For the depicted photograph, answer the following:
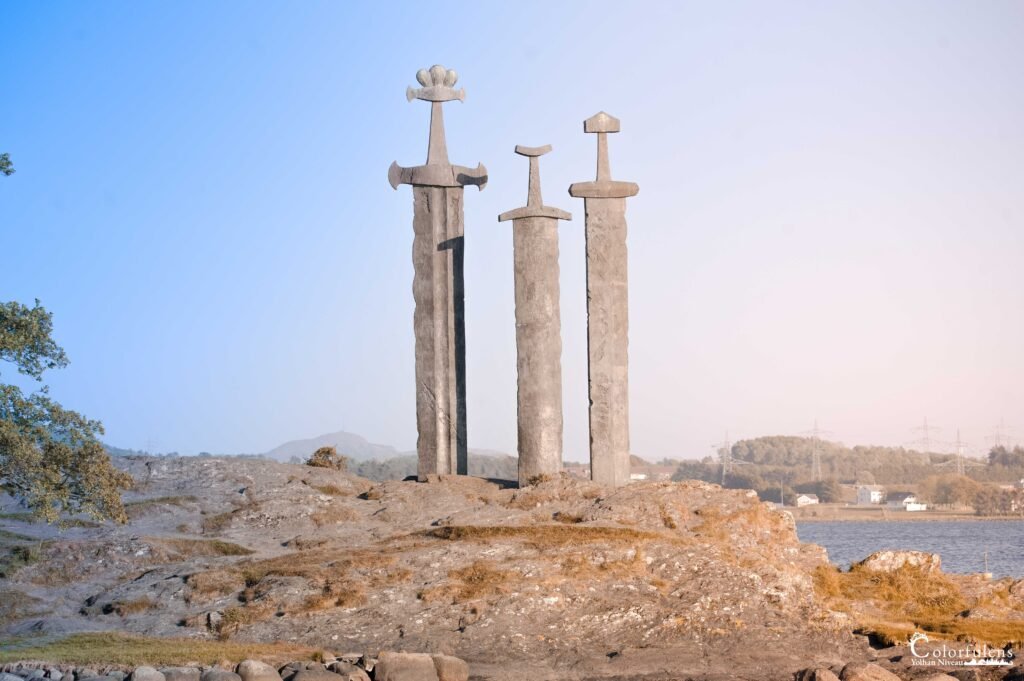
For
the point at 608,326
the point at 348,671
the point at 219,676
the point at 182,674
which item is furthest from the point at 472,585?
the point at 608,326

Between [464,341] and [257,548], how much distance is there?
8.65 metres

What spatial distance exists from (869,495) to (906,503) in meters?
3.88

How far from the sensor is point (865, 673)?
21516 millimetres

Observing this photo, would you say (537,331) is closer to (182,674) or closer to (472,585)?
(472,585)

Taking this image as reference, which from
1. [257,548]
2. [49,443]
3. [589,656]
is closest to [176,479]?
[257,548]

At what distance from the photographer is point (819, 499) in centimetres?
10412

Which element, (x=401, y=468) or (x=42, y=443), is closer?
(x=42, y=443)

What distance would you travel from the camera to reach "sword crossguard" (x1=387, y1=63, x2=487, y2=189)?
1387 inches

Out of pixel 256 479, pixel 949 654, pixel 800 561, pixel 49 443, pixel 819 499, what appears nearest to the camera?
pixel 49 443

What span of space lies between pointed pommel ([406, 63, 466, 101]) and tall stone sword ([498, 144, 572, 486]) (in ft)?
9.93

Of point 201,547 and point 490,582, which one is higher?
point 201,547

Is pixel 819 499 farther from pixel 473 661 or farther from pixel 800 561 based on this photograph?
pixel 473 661

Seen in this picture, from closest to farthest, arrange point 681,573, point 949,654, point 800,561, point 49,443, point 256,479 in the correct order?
point 49,443 → point 949,654 → point 681,573 → point 800,561 → point 256,479

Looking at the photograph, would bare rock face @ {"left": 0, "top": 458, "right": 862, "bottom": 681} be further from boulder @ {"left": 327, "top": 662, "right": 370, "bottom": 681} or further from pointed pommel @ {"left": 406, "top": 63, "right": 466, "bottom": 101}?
pointed pommel @ {"left": 406, "top": 63, "right": 466, "bottom": 101}
